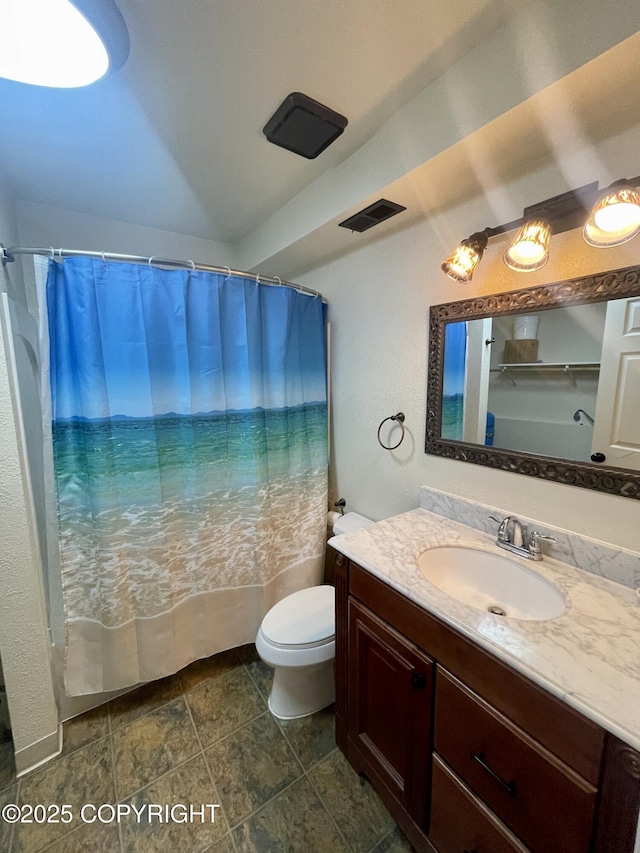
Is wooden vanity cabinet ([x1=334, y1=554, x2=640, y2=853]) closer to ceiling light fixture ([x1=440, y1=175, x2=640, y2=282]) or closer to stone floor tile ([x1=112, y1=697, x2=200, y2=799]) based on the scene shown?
stone floor tile ([x1=112, y1=697, x2=200, y2=799])

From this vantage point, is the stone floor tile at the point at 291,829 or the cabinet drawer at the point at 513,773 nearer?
the cabinet drawer at the point at 513,773

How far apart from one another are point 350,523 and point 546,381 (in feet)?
3.59

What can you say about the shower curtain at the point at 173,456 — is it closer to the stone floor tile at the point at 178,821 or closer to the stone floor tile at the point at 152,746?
the stone floor tile at the point at 152,746

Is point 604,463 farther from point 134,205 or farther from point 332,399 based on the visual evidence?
point 134,205

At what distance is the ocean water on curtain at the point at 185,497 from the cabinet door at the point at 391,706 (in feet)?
2.41

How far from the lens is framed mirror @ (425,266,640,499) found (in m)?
0.93

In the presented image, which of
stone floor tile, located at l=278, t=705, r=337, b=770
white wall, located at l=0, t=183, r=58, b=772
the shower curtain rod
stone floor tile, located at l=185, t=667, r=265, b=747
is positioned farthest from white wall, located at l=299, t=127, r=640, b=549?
white wall, located at l=0, t=183, r=58, b=772

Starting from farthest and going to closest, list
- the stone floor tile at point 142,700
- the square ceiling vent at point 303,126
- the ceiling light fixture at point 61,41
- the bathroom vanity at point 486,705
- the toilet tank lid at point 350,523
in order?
the toilet tank lid at point 350,523 → the stone floor tile at point 142,700 → the square ceiling vent at point 303,126 → the ceiling light fixture at point 61,41 → the bathroom vanity at point 486,705

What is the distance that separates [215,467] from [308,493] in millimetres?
561

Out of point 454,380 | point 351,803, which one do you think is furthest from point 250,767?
point 454,380

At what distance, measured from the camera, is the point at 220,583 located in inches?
64.7

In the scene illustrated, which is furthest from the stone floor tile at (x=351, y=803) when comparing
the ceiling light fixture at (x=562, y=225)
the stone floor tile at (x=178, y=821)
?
the ceiling light fixture at (x=562, y=225)

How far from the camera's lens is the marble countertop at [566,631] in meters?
0.61

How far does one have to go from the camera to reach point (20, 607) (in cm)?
120
